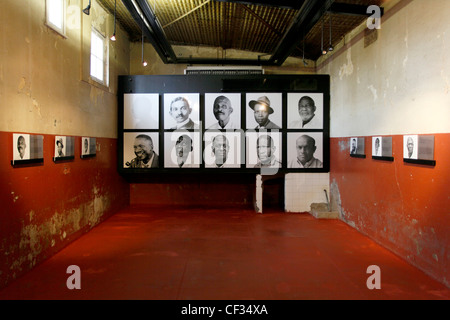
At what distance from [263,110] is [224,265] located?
3.99 metres

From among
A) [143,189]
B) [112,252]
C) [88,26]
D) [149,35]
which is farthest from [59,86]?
[143,189]

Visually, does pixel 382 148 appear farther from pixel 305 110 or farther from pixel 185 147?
pixel 185 147

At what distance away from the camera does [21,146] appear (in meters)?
3.56

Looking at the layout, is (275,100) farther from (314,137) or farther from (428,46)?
(428,46)

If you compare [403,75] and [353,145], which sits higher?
[403,75]

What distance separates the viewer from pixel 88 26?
5.30 meters

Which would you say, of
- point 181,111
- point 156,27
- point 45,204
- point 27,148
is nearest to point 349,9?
point 156,27

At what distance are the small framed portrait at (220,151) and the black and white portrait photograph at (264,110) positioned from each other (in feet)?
2.05

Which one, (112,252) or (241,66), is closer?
(112,252)

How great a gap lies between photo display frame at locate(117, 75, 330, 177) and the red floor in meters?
1.59

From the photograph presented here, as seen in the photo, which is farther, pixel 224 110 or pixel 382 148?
pixel 224 110

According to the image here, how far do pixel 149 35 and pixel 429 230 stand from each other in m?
5.35

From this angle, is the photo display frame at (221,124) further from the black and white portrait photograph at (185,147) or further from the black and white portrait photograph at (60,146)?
the black and white portrait photograph at (60,146)

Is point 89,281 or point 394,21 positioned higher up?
point 394,21
